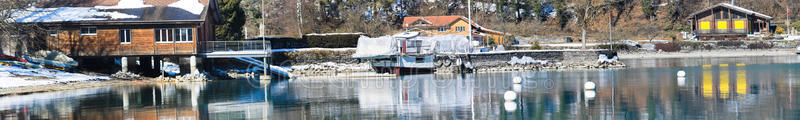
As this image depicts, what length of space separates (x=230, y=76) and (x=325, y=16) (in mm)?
36106

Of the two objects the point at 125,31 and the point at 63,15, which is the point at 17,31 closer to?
the point at 63,15

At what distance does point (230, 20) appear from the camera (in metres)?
53.5

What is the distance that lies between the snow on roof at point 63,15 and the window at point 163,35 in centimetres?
140

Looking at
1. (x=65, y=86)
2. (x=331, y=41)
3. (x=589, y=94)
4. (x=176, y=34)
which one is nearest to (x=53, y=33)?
(x=176, y=34)

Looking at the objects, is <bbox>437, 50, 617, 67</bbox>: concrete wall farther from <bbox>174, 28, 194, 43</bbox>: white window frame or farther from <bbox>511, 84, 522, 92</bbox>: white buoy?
<bbox>174, 28, 194, 43</bbox>: white window frame

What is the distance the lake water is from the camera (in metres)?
20.9

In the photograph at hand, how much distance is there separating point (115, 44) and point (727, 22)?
56.5m

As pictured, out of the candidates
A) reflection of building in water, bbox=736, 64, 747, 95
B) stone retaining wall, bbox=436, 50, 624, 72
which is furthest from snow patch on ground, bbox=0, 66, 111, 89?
reflection of building in water, bbox=736, 64, 747, 95

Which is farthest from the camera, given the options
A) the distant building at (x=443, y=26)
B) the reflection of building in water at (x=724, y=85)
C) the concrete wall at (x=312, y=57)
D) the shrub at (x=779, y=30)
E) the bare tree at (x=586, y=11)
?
the bare tree at (x=586, y=11)

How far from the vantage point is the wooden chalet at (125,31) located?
39688 mm

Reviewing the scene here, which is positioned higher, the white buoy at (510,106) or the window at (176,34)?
the window at (176,34)

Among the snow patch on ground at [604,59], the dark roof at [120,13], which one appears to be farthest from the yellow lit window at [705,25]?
the dark roof at [120,13]

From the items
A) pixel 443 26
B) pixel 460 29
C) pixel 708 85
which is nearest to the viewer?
pixel 708 85

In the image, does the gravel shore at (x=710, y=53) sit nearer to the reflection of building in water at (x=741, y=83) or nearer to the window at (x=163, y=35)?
the reflection of building in water at (x=741, y=83)
